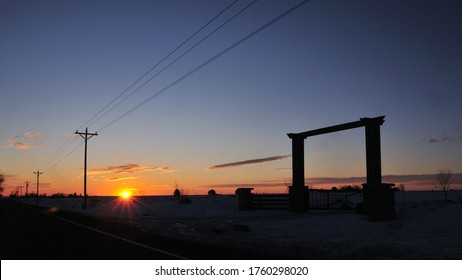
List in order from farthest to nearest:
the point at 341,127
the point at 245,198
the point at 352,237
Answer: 1. the point at 245,198
2. the point at 341,127
3. the point at 352,237

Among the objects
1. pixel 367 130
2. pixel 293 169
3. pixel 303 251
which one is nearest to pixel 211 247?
pixel 303 251

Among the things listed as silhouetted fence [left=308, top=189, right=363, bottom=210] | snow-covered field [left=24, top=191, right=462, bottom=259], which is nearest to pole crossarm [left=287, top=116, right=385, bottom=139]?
silhouetted fence [left=308, top=189, right=363, bottom=210]

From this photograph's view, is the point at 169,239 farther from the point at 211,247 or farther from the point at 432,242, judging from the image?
the point at 432,242

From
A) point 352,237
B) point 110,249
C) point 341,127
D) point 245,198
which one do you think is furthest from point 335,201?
point 110,249

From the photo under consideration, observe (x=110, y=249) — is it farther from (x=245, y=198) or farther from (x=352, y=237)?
(x=245, y=198)

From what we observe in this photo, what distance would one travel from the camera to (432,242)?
11.9 meters

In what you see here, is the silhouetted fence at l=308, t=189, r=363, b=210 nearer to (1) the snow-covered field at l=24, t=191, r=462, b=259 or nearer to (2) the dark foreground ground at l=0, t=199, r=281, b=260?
(1) the snow-covered field at l=24, t=191, r=462, b=259

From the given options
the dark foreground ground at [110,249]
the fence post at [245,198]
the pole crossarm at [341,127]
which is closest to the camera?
the dark foreground ground at [110,249]

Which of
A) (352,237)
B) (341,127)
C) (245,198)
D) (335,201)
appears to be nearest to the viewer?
(352,237)

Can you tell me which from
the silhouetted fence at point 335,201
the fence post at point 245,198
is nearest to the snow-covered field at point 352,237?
the silhouetted fence at point 335,201

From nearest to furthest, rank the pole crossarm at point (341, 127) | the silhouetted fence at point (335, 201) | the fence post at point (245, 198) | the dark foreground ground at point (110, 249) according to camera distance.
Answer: the dark foreground ground at point (110, 249) < the pole crossarm at point (341, 127) < the silhouetted fence at point (335, 201) < the fence post at point (245, 198)

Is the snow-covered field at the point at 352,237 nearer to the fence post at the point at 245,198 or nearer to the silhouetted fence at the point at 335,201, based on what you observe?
the silhouetted fence at the point at 335,201

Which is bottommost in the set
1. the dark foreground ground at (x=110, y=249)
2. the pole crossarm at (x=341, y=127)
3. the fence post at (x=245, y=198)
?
the dark foreground ground at (x=110, y=249)
